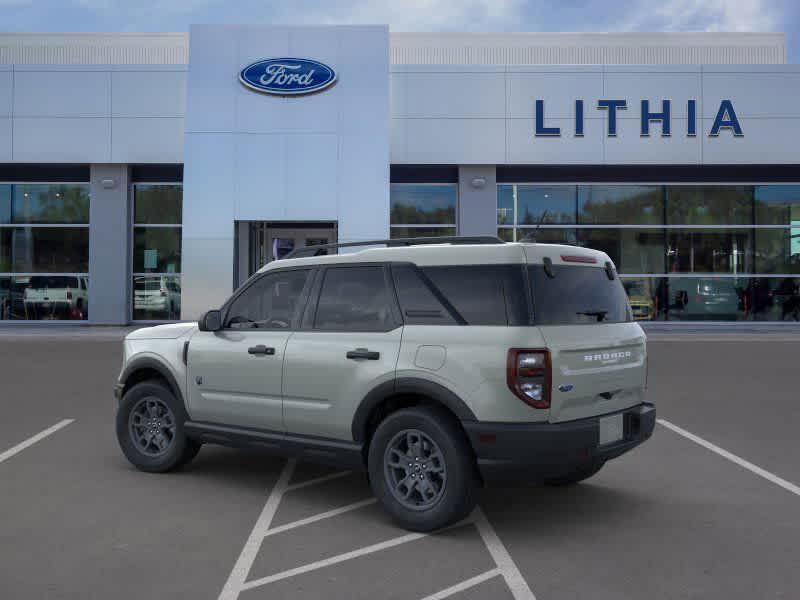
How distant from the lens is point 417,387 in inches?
190

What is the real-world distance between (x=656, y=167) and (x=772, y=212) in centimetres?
385

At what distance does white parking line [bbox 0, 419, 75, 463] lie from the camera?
7.07m

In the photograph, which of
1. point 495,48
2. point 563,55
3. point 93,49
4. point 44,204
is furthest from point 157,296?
point 563,55

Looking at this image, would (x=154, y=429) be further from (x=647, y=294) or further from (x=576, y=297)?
(x=647, y=294)

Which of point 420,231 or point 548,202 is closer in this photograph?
point 420,231

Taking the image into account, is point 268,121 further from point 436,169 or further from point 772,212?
point 772,212

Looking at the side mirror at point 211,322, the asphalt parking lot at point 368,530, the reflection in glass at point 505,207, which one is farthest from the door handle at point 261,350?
the reflection in glass at point 505,207

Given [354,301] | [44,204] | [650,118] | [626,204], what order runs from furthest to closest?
[44,204] < [626,204] < [650,118] < [354,301]

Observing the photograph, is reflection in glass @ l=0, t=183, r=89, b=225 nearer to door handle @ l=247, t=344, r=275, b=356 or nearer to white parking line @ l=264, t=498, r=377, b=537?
door handle @ l=247, t=344, r=275, b=356

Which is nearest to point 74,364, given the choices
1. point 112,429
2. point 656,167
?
point 112,429

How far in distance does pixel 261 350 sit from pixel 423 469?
1555 millimetres

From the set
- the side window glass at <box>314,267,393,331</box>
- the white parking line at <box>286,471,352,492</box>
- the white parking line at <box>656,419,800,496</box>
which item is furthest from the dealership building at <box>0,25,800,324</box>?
the side window glass at <box>314,267,393,331</box>

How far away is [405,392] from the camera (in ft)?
16.1

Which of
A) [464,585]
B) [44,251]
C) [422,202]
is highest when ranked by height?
[422,202]
